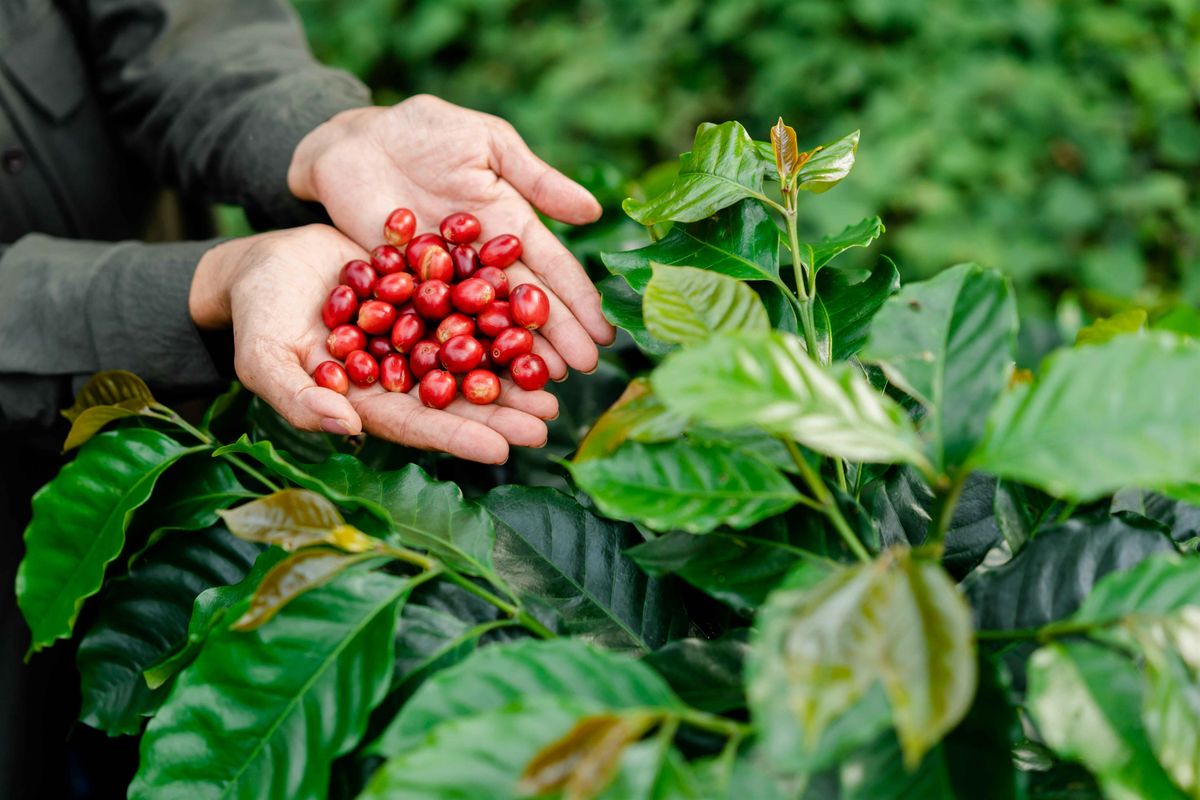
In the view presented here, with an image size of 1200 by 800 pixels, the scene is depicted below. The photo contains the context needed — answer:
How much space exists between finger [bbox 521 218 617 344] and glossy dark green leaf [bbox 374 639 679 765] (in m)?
0.55

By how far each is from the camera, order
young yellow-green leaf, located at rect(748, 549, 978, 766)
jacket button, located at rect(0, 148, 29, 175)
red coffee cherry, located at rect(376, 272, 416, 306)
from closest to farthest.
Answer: young yellow-green leaf, located at rect(748, 549, 978, 766) → red coffee cherry, located at rect(376, 272, 416, 306) → jacket button, located at rect(0, 148, 29, 175)

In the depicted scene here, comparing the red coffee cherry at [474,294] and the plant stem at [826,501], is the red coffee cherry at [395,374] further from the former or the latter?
the plant stem at [826,501]

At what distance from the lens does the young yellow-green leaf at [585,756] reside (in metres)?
0.43

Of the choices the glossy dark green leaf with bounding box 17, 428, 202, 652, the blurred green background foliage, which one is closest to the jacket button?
the glossy dark green leaf with bounding box 17, 428, 202, 652

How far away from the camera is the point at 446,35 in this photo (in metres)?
3.60

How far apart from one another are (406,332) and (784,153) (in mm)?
569

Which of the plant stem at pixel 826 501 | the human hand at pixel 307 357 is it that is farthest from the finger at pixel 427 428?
the plant stem at pixel 826 501

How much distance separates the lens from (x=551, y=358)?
3.70 ft

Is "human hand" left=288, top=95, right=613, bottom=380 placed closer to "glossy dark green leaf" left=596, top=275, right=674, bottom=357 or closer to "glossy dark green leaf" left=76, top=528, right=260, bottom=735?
"glossy dark green leaf" left=596, top=275, right=674, bottom=357

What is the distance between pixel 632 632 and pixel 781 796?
10.5 inches

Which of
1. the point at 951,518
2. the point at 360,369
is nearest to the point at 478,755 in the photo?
the point at 951,518

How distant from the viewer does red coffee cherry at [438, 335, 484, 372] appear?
3.77ft

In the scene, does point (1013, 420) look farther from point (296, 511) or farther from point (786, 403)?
point (296, 511)

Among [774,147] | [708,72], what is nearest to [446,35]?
[708,72]
